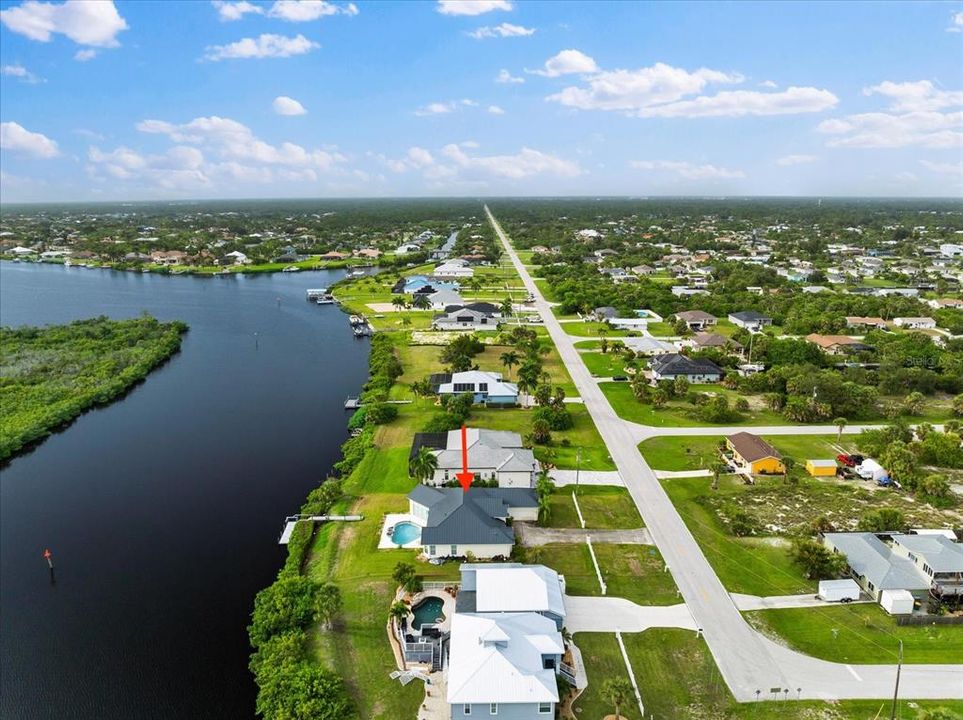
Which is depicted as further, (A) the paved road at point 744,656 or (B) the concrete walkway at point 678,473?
(B) the concrete walkway at point 678,473

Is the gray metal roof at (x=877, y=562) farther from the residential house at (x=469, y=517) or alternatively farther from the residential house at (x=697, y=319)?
the residential house at (x=697, y=319)

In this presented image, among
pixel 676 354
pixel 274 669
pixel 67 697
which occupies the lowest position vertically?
pixel 67 697

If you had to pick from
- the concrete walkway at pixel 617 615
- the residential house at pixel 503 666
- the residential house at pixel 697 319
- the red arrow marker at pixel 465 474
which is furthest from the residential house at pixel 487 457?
the residential house at pixel 697 319

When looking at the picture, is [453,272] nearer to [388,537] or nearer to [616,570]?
[388,537]

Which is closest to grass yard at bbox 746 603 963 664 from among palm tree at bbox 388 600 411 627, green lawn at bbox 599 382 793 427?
palm tree at bbox 388 600 411 627

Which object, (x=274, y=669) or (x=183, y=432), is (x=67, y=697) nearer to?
(x=274, y=669)

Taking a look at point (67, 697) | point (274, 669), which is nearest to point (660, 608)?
point (274, 669)

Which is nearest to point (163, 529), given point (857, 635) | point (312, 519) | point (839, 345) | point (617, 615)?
point (312, 519)
